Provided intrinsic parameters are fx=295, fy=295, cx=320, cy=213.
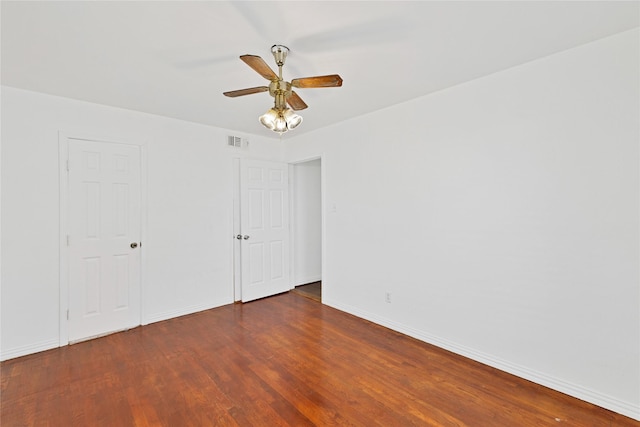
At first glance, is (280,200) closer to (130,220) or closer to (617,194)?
(130,220)

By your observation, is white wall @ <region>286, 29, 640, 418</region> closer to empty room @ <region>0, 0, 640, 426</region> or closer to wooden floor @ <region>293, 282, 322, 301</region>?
empty room @ <region>0, 0, 640, 426</region>

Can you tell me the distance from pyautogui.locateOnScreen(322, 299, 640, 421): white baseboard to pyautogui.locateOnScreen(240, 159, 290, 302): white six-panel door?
1.79m

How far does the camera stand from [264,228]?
14.5 ft

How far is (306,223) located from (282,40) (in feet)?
11.2

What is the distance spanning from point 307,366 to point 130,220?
2520 mm

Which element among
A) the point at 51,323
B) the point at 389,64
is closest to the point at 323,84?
the point at 389,64

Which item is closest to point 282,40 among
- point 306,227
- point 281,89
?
point 281,89

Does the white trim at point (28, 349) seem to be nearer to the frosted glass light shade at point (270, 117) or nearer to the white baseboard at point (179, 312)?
the white baseboard at point (179, 312)

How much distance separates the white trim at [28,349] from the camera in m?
2.66

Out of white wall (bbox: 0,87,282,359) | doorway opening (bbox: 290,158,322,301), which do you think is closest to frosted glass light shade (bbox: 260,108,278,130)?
white wall (bbox: 0,87,282,359)

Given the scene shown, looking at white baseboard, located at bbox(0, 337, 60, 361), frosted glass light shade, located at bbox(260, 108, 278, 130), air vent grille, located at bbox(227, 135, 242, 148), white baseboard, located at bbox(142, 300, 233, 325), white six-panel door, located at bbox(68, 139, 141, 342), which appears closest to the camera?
frosted glass light shade, located at bbox(260, 108, 278, 130)

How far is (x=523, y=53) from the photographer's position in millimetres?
2154

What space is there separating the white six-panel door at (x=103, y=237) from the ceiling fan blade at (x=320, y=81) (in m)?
2.43

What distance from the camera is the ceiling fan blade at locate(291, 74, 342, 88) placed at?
73.7 inches
